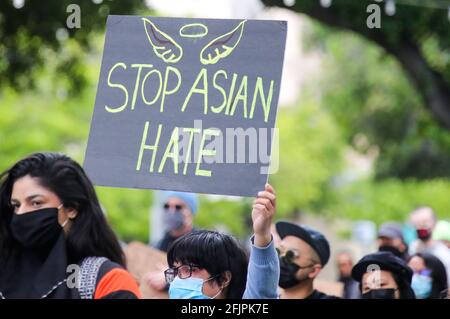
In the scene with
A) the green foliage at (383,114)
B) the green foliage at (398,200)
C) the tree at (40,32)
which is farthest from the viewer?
the green foliage at (398,200)

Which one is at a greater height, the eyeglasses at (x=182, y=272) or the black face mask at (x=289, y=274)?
the black face mask at (x=289, y=274)

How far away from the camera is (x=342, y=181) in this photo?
45.1 metres

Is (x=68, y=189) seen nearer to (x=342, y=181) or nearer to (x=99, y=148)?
(x=99, y=148)

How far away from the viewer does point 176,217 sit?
7016 mm

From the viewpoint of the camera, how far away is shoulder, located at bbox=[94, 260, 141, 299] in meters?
3.65

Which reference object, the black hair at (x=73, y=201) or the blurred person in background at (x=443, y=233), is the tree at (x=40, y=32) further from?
the black hair at (x=73, y=201)

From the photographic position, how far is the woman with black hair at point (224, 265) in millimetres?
4031

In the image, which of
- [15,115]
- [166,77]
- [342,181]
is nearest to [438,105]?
[166,77]

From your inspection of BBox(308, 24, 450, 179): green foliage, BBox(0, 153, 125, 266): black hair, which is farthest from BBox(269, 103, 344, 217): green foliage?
BBox(0, 153, 125, 266): black hair

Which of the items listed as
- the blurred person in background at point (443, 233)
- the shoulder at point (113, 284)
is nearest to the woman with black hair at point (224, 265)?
the shoulder at point (113, 284)

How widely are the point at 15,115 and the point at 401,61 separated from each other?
633 inches

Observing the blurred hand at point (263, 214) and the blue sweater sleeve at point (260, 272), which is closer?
the blurred hand at point (263, 214)

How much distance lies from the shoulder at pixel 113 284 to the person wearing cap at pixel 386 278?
5.12 feet

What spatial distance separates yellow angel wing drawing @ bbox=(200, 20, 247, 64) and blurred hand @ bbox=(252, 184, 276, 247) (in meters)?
0.67
